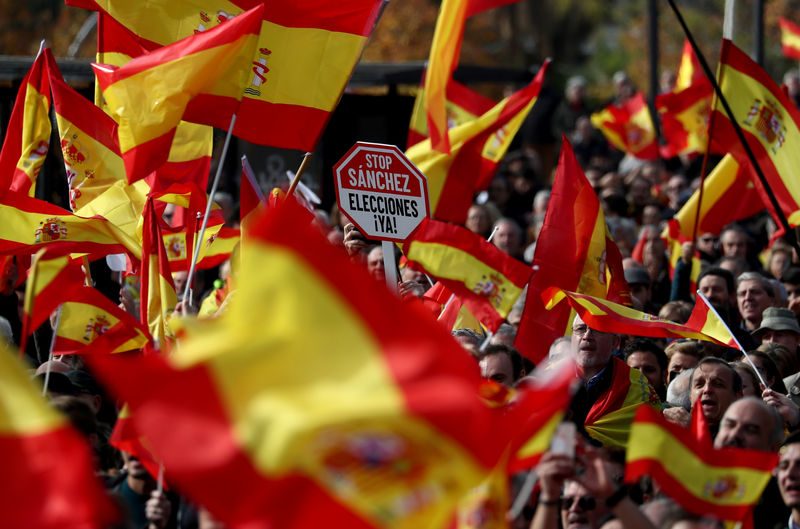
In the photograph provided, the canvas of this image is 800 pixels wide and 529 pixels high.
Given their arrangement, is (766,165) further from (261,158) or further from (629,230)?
(261,158)

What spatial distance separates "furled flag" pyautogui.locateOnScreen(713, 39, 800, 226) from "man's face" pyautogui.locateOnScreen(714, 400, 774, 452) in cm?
303

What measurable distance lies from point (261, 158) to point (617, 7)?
32.7 m

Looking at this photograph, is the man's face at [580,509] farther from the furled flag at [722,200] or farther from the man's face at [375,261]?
the furled flag at [722,200]

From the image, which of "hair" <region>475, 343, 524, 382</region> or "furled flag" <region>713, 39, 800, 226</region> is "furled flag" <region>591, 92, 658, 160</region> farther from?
"hair" <region>475, 343, 524, 382</region>

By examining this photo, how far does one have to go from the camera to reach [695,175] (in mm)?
14766

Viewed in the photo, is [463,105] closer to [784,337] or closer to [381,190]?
[784,337]

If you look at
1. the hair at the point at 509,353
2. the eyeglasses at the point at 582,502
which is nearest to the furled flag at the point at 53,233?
the hair at the point at 509,353

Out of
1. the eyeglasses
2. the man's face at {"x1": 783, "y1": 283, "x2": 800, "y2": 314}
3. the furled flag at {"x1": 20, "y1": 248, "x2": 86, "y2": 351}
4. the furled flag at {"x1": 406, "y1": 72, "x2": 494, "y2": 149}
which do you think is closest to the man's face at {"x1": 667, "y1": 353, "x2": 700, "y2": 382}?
the man's face at {"x1": 783, "y1": 283, "x2": 800, "y2": 314}

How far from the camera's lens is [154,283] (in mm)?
6637

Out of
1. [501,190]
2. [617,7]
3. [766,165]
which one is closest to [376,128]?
[501,190]

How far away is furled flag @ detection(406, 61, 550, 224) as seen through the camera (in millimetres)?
9258

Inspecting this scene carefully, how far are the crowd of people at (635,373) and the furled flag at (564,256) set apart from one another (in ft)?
0.67

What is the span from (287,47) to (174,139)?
1056 mm

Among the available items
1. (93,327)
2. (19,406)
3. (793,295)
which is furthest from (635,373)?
(19,406)
